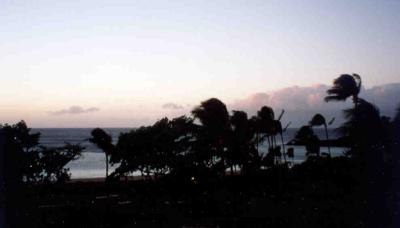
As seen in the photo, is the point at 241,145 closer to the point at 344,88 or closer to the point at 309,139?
the point at 344,88

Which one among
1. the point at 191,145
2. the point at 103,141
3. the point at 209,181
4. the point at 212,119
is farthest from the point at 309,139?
the point at 191,145

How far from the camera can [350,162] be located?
1916 centimetres

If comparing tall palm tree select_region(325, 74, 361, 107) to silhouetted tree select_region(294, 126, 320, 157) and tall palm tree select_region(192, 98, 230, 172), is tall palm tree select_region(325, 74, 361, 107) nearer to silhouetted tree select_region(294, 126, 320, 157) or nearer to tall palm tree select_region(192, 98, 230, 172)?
tall palm tree select_region(192, 98, 230, 172)

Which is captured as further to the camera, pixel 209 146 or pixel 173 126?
pixel 209 146

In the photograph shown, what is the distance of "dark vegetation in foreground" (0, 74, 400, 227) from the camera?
17703 mm

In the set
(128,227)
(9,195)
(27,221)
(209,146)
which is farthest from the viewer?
(209,146)

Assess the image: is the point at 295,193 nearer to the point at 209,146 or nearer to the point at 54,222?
the point at 209,146

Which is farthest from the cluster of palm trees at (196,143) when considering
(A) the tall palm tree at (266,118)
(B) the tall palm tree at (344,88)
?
(A) the tall palm tree at (266,118)

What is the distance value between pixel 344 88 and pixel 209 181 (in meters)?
14.8

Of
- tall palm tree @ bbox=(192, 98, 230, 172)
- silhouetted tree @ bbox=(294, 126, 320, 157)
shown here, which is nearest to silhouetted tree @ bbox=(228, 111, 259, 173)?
tall palm tree @ bbox=(192, 98, 230, 172)

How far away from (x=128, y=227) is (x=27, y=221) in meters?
5.57

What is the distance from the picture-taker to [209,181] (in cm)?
3303

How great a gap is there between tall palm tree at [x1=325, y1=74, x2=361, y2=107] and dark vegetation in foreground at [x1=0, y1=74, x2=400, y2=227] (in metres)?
0.05

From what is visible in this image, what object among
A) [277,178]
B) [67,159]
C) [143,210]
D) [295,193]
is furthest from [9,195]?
[277,178]
